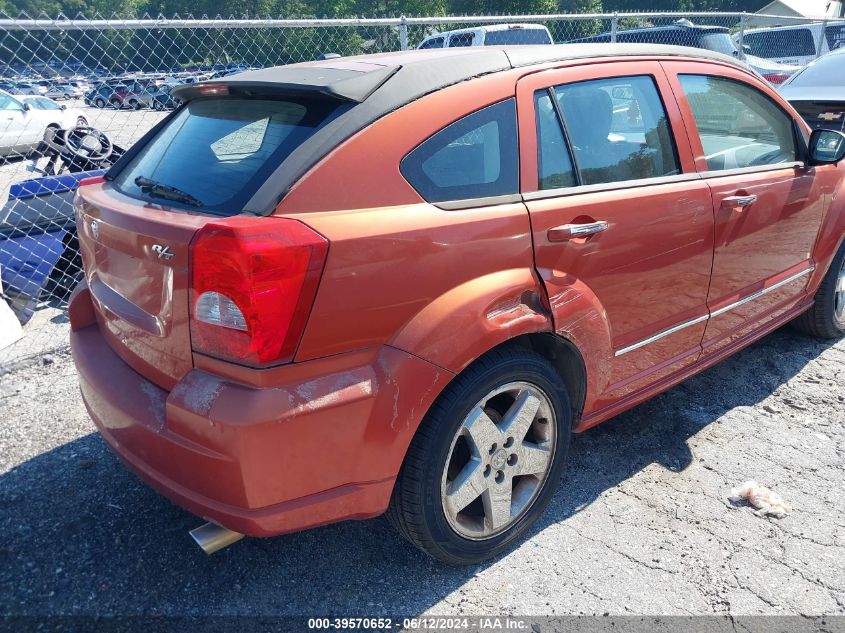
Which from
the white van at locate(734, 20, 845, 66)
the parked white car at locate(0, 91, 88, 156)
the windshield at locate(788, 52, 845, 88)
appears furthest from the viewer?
the white van at locate(734, 20, 845, 66)

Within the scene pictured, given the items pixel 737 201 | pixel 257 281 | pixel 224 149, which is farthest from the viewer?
pixel 737 201

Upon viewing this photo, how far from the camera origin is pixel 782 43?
15898mm

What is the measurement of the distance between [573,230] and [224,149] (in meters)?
1.26

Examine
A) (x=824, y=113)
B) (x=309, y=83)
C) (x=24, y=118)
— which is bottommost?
(x=24, y=118)

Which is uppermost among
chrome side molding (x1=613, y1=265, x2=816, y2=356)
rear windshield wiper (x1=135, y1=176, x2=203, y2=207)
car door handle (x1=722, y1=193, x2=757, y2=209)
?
rear windshield wiper (x1=135, y1=176, x2=203, y2=207)

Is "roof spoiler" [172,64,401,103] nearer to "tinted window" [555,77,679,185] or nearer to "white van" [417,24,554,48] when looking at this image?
"tinted window" [555,77,679,185]

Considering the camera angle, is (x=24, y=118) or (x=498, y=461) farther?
(x=24, y=118)

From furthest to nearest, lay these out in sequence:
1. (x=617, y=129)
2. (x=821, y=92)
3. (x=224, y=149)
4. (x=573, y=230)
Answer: (x=821, y=92) < (x=617, y=129) < (x=573, y=230) < (x=224, y=149)

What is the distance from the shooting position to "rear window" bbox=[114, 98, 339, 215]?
2.08 m

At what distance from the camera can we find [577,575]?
2.44 meters

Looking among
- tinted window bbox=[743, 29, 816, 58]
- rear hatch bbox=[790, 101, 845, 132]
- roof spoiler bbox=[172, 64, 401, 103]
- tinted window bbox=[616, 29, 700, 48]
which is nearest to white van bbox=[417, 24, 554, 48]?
tinted window bbox=[616, 29, 700, 48]

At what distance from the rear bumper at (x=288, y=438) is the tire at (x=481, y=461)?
0.10m

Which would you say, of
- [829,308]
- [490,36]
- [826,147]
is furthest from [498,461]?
[490,36]

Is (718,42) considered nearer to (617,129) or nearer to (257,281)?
(617,129)
